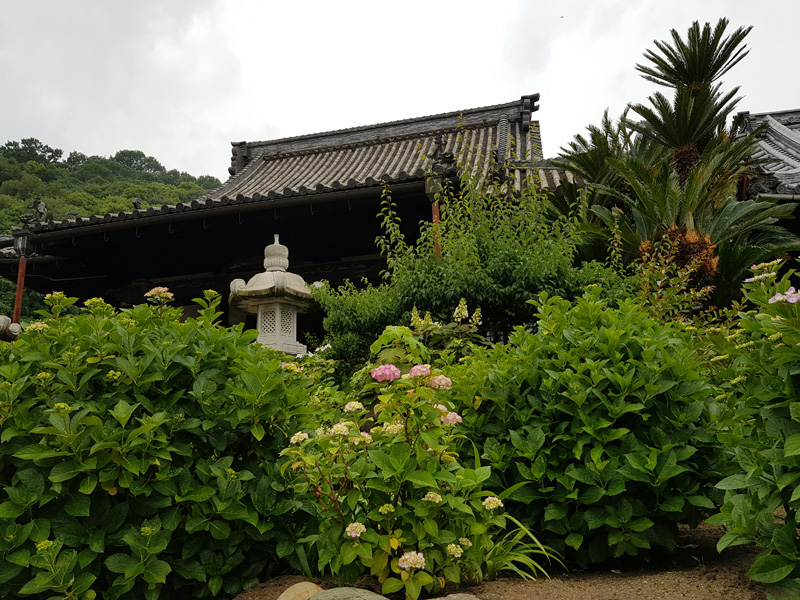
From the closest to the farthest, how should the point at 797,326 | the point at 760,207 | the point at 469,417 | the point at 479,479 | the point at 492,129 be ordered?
the point at 797,326 < the point at 479,479 < the point at 469,417 < the point at 760,207 < the point at 492,129

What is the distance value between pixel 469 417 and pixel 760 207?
630cm

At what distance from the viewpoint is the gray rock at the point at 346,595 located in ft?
6.75

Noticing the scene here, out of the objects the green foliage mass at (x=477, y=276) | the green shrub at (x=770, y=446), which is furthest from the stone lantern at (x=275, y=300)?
the green shrub at (x=770, y=446)

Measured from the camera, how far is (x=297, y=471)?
8.96 ft

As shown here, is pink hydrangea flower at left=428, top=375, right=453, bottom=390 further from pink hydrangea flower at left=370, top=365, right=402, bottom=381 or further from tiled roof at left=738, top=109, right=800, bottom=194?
tiled roof at left=738, top=109, right=800, bottom=194

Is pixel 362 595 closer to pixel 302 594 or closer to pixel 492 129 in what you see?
pixel 302 594

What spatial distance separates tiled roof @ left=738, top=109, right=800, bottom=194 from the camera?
302 inches

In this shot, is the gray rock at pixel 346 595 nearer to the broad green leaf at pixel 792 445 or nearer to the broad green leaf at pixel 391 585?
the broad green leaf at pixel 391 585

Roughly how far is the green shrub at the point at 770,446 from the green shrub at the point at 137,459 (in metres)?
1.77

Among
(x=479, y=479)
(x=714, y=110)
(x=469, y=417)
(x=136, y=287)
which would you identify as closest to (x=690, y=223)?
(x=714, y=110)

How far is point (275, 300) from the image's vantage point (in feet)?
19.1

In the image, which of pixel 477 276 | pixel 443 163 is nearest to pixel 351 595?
pixel 477 276

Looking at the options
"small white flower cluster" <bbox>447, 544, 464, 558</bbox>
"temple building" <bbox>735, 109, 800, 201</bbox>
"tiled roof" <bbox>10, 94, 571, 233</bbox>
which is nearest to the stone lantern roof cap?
"small white flower cluster" <bbox>447, 544, 464, 558</bbox>

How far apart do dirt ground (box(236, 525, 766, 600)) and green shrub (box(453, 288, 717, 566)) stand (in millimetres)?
108
